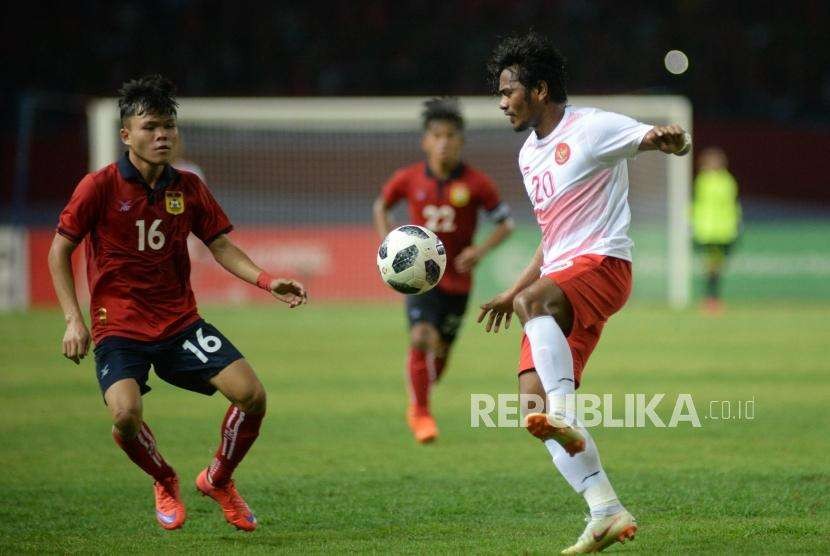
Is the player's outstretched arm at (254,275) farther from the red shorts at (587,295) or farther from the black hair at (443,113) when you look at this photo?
the black hair at (443,113)

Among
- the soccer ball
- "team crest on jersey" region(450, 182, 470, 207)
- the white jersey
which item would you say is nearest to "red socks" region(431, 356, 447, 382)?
"team crest on jersey" region(450, 182, 470, 207)

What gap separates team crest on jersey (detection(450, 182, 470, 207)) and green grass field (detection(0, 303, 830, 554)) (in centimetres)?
175

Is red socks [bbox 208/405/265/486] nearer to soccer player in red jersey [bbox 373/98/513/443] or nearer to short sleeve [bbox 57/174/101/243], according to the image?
short sleeve [bbox 57/174/101/243]

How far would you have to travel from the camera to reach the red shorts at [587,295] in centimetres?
555

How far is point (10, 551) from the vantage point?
→ 5.56 meters

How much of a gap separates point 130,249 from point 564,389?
225 cm

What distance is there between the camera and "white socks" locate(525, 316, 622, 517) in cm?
534

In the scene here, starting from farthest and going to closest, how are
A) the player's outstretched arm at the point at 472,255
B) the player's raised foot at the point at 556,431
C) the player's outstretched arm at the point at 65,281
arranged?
the player's outstretched arm at the point at 472,255 < the player's outstretched arm at the point at 65,281 < the player's raised foot at the point at 556,431

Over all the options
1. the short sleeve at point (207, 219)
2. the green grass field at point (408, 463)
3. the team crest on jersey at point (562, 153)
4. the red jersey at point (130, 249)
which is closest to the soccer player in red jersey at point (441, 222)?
the green grass field at point (408, 463)

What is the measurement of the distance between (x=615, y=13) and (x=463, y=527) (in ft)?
78.5

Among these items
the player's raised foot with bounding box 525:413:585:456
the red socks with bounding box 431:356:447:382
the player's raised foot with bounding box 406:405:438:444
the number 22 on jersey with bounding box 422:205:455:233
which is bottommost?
the player's raised foot with bounding box 406:405:438:444

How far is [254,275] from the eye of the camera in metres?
6.23

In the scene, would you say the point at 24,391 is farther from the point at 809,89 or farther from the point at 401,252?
the point at 809,89

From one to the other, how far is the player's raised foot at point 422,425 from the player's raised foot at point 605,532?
364cm
